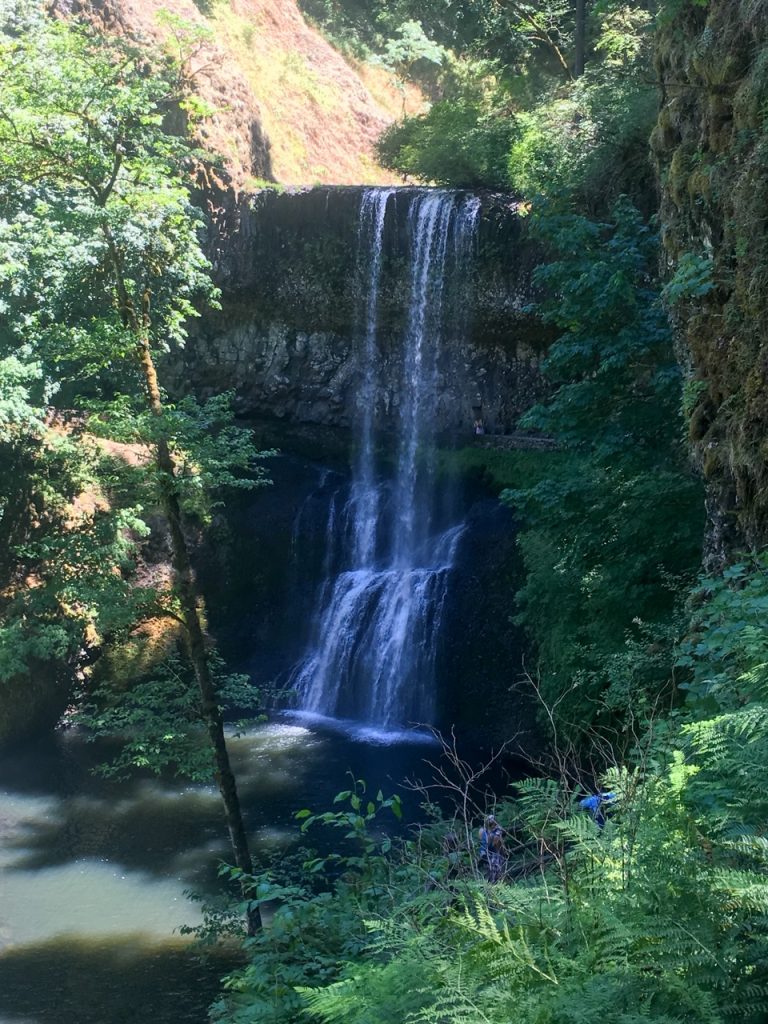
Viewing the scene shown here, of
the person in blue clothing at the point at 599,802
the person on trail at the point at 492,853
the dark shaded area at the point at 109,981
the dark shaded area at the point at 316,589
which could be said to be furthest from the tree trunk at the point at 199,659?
the dark shaded area at the point at 316,589

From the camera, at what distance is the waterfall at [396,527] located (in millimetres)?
17109

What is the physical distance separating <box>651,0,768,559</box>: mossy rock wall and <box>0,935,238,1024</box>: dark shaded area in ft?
22.3

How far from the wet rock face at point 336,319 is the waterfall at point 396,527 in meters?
0.20

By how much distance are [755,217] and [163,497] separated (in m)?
5.87

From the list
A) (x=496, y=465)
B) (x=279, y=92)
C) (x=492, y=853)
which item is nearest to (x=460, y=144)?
(x=496, y=465)

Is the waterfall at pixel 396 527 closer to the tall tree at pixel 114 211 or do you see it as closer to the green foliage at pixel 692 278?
the tall tree at pixel 114 211

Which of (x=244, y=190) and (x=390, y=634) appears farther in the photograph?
(x=244, y=190)

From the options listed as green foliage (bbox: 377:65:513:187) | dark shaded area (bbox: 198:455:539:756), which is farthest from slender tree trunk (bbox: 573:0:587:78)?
dark shaded area (bbox: 198:455:539:756)

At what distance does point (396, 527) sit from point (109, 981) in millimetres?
11598

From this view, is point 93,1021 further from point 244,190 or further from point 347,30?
point 347,30

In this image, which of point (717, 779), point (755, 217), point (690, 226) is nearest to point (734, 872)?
point (717, 779)

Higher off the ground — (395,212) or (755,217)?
(395,212)

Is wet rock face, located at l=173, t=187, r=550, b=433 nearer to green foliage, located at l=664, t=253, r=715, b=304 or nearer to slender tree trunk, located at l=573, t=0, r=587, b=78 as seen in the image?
slender tree trunk, located at l=573, t=0, r=587, b=78

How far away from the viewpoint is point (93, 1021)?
9062 mm
